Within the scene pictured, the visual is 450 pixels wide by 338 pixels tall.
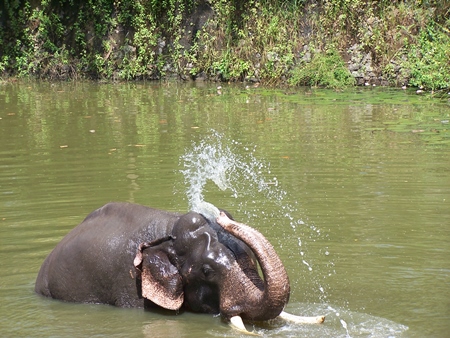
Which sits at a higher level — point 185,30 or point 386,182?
point 185,30

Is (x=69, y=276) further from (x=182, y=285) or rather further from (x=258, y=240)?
(x=258, y=240)

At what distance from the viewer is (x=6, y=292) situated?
751 cm

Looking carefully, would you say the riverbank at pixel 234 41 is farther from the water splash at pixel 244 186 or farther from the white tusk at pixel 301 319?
the white tusk at pixel 301 319

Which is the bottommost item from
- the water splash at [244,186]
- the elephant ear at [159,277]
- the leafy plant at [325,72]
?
the water splash at [244,186]

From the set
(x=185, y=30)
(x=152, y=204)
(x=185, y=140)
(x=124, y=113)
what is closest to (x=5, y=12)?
(x=185, y=30)

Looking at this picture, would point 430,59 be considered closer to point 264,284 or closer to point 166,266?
point 166,266

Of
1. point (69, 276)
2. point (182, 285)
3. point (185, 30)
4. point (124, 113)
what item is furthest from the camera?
point (185, 30)

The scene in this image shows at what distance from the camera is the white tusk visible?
20.4 ft

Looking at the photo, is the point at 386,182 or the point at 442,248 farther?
the point at 386,182

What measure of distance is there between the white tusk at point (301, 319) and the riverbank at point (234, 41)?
1465 cm

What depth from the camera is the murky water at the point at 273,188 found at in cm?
685

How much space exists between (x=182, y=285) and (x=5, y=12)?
2254cm

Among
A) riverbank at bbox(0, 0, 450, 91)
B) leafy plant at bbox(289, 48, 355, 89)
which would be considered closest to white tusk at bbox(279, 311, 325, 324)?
riverbank at bbox(0, 0, 450, 91)

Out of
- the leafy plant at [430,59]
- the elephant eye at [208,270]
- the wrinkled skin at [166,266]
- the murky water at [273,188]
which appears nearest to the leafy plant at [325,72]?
the murky water at [273,188]
